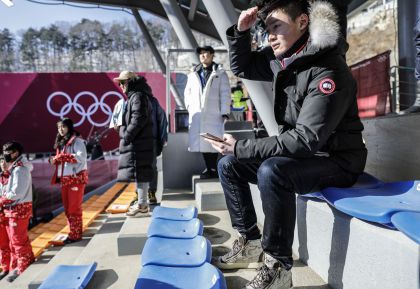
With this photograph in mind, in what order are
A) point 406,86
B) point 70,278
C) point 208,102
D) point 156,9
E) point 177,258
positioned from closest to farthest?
point 177,258 → point 70,278 → point 208,102 → point 406,86 → point 156,9

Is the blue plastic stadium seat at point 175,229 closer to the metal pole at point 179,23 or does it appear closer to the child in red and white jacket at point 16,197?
the child in red and white jacket at point 16,197

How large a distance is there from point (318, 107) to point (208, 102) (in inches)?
114

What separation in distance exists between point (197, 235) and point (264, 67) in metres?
1.29

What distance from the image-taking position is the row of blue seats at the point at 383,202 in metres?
1.31

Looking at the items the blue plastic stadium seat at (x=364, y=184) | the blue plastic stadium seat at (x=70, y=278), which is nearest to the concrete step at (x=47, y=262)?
the blue plastic stadium seat at (x=70, y=278)

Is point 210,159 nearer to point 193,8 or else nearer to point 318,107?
point 318,107

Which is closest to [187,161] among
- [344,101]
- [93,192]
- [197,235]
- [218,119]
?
[218,119]

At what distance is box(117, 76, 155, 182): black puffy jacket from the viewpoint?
13.0 ft

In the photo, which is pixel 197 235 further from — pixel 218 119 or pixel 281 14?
pixel 218 119

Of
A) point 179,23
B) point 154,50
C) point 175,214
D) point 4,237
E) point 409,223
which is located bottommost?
point 4,237

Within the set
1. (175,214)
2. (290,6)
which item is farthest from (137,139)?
(290,6)

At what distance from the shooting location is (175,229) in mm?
2617

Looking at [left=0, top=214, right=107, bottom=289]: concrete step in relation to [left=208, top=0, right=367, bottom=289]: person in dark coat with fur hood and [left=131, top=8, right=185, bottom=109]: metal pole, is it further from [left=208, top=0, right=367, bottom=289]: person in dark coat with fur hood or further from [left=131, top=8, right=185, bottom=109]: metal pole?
[left=131, top=8, right=185, bottom=109]: metal pole

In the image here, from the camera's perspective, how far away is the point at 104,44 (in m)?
34.2
